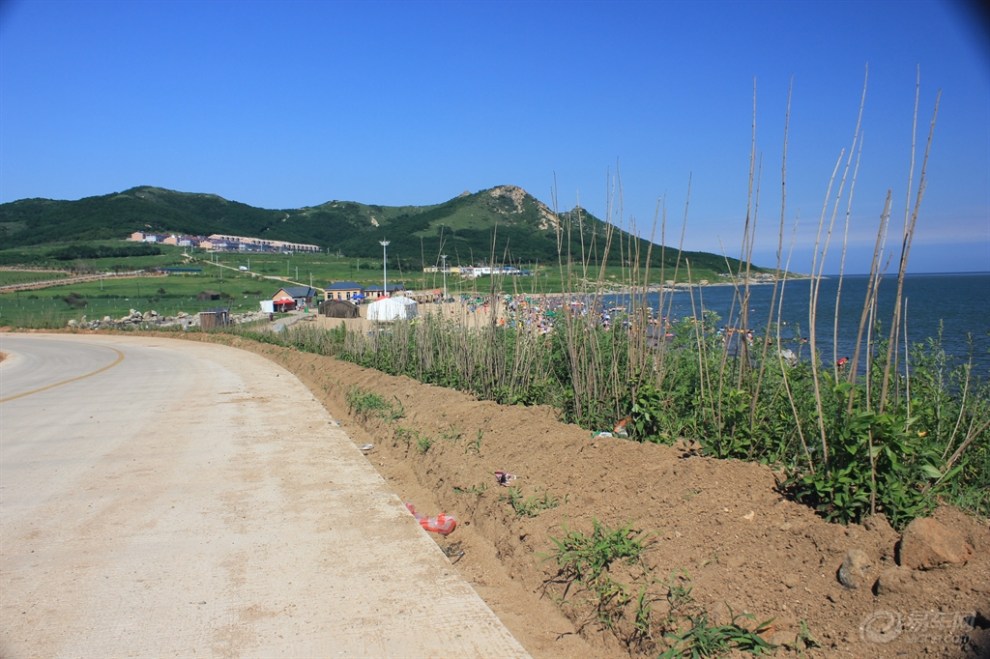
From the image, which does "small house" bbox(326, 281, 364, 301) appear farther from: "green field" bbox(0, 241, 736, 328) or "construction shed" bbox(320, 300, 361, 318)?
"construction shed" bbox(320, 300, 361, 318)

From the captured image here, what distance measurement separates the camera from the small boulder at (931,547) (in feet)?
11.0

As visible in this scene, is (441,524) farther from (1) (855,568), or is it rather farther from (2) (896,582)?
(2) (896,582)

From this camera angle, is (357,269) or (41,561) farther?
(357,269)

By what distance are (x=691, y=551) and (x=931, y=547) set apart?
1.20 m

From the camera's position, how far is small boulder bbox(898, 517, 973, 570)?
3354mm

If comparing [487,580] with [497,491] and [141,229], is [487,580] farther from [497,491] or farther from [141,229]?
[141,229]

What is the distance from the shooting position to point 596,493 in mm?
5234

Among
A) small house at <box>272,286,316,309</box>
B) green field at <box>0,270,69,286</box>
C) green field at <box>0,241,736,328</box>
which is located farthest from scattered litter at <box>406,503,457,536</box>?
green field at <box>0,270,69,286</box>

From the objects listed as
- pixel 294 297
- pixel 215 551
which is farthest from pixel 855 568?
pixel 294 297

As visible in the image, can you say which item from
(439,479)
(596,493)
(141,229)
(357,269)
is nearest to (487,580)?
(596,493)

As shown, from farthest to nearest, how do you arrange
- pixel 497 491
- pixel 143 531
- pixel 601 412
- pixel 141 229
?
pixel 141 229
pixel 601 412
pixel 497 491
pixel 143 531

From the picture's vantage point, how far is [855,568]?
3479mm

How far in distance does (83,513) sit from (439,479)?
10.3 ft

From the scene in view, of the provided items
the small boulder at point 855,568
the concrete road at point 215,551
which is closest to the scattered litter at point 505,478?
the concrete road at point 215,551
